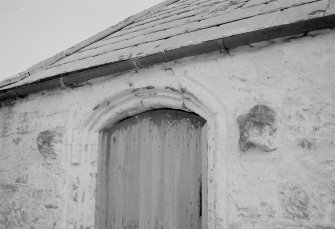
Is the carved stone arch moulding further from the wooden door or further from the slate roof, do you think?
the slate roof

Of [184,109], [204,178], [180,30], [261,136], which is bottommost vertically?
[204,178]

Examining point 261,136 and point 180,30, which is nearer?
point 261,136

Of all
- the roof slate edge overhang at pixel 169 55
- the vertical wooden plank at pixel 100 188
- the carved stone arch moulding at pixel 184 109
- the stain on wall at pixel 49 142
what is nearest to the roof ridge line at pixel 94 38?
the roof slate edge overhang at pixel 169 55

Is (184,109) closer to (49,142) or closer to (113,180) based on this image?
(113,180)

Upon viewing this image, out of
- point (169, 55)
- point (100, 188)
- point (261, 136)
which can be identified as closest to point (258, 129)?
point (261, 136)

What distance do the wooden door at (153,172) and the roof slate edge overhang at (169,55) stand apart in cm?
59

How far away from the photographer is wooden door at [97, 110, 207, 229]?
282cm

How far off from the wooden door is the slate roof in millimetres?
661

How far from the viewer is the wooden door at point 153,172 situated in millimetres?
2818

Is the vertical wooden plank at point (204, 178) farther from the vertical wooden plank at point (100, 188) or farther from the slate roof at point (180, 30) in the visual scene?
the vertical wooden plank at point (100, 188)

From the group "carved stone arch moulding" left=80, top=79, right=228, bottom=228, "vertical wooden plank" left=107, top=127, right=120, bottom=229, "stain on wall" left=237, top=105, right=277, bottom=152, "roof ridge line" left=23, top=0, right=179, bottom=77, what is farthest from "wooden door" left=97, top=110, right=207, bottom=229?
"roof ridge line" left=23, top=0, right=179, bottom=77

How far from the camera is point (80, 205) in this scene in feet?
10.3

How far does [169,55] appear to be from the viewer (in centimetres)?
259

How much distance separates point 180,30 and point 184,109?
0.80 metres
